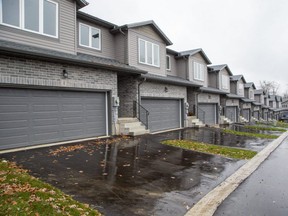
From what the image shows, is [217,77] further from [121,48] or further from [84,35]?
[84,35]

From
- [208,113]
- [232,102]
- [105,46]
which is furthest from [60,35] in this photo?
[232,102]

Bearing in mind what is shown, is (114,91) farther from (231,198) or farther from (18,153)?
(231,198)

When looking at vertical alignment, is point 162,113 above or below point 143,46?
below

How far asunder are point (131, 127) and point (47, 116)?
4.98 metres

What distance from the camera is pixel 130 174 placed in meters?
6.22

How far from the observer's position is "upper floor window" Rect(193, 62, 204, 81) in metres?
23.5

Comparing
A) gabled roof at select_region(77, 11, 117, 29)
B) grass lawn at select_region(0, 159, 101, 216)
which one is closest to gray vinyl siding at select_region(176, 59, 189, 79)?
gabled roof at select_region(77, 11, 117, 29)

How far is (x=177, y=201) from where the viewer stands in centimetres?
459

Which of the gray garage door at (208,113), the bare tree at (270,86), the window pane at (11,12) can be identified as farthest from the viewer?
the bare tree at (270,86)

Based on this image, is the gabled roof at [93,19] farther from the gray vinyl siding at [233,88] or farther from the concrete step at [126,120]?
the gray vinyl siding at [233,88]

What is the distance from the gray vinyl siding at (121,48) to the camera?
15.4m

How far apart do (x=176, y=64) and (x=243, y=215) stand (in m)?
20.2

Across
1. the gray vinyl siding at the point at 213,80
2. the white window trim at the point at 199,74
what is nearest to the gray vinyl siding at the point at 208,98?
the white window trim at the point at 199,74

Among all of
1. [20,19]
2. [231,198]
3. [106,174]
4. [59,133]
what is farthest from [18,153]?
[231,198]
